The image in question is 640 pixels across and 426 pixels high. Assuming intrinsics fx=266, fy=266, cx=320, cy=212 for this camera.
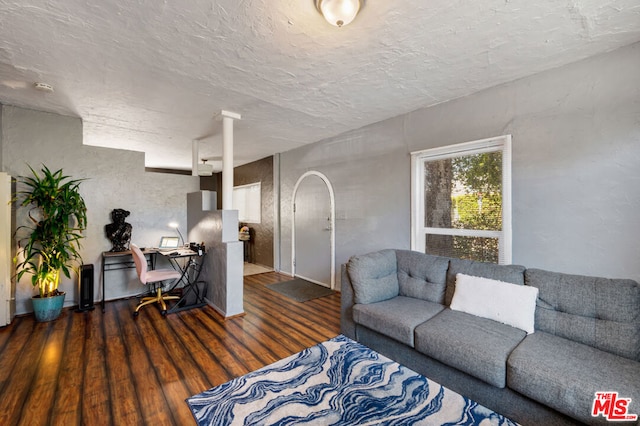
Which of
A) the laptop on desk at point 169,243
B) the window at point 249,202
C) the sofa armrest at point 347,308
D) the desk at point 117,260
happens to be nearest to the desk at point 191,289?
the laptop on desk at point 169,243

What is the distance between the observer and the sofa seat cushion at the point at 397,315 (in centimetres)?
210

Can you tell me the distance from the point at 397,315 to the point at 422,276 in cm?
63

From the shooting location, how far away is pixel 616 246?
1985mm

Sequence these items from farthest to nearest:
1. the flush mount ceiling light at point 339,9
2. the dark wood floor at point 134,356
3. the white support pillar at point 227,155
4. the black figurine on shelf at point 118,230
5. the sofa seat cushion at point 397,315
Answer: the black figurine on shelf at point 118,230 → the white support pillar at point 227,155 → the sofa seat cushion at point 397,315 → the dark wood floor at point 134,356 → the flush mount ceiling light at point 339,9

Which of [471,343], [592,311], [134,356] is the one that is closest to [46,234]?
[134,356]

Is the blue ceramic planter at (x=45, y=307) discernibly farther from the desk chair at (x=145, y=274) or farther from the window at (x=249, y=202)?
the window at (x=249, y=202)

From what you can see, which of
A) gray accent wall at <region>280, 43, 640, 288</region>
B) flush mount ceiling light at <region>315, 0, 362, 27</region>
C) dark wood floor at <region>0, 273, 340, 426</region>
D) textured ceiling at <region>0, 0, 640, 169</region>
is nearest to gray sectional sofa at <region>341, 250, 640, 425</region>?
gray accent wall at <region>280, 43, 640, 288</region>

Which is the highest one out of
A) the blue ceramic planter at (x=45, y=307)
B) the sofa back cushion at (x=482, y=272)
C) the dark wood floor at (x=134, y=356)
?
the sofa back cushion at (x=482, y=272)

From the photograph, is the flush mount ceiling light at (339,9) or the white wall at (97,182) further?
the white wall at (97,182)

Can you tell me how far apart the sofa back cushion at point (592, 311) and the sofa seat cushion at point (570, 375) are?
0.09 metres

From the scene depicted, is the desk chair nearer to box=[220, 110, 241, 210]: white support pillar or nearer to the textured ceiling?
box=[220, 110, 241, 210]: white support pillar

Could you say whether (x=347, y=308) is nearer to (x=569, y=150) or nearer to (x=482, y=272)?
(x=482, y=272)

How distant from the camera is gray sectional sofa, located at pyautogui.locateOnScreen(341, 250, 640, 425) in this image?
1426 millimetres

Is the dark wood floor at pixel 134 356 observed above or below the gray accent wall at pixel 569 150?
Answer: below
